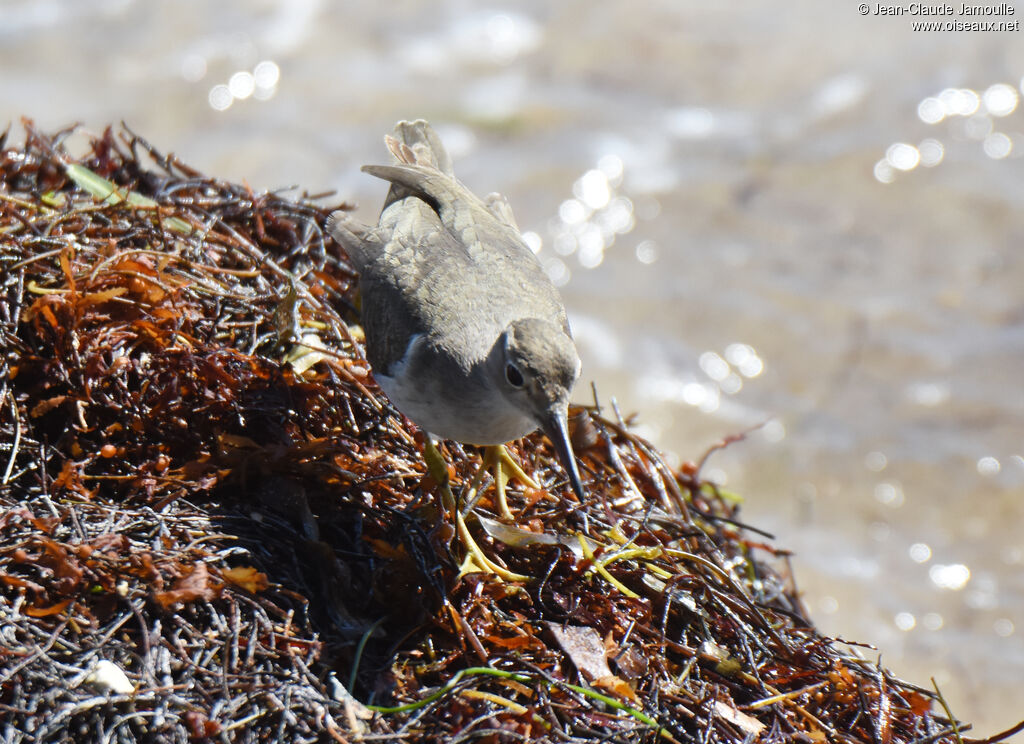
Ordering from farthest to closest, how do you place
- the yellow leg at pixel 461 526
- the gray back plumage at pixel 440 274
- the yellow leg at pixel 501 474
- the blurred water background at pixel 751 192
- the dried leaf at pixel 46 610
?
the blurred water background at pixel 751 192 < the yellow leg at pixel 501 474 < the gray back plumage at pixel 440 274 < the yellow leg at pixel 461 526 < the dried leaf at pixel 46 610

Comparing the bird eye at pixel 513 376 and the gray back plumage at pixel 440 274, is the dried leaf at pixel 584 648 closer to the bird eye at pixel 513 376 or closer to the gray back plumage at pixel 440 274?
the bird eye at pixel 513 376

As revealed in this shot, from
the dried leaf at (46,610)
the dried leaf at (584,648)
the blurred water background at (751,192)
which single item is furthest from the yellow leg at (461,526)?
the blurred water background at (751,192)

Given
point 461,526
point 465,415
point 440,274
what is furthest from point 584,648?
point 440,274

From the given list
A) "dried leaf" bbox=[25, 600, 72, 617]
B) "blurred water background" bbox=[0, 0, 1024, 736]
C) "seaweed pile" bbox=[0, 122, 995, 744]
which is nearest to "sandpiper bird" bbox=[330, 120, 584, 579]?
"seaweed pile" bbox=[0, 122, 995, 744]

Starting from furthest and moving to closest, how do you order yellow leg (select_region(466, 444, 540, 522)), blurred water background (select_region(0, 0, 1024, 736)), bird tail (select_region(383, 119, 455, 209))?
1. blurred water background (select_region(0, 0, 1024, 736))
2. bird tail (select_region(383, 119, 455, 209))
3. yellow leg (select_region(466, 444, 540, 522))

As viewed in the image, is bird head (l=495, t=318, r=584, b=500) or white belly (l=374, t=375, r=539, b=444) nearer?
bird head (l=495, t=318, r=584, b=500)

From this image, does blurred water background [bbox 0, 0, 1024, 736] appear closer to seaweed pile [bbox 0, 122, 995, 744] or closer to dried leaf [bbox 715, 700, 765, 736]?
seaweed pile [bbox 0, 122, 995, 744]

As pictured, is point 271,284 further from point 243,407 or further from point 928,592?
point 928,592

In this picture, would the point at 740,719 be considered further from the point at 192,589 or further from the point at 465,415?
the point at 192,589
